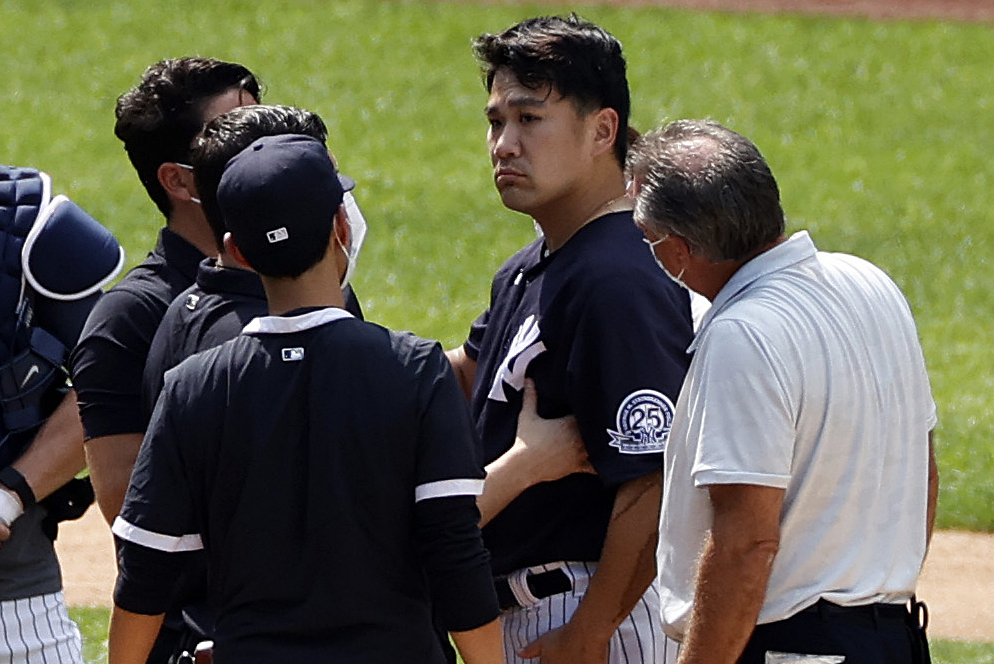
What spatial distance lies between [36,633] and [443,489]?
1347 mm

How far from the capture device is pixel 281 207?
2857 millimetres

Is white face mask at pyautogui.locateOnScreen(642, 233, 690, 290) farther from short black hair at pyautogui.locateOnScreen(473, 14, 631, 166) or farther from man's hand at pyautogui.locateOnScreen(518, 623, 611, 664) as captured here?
man's hand at pyautogui.locateOnScreen(518, 623, 611, 664)

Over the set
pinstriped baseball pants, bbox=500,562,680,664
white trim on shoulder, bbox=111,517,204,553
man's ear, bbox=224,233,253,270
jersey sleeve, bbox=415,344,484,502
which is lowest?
pinstriped baseball pants, bbox=500,562,680,664

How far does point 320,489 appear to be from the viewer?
2.82 meters

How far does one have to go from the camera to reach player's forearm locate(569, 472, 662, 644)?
11.2 ft

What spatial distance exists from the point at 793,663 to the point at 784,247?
31.8 inches

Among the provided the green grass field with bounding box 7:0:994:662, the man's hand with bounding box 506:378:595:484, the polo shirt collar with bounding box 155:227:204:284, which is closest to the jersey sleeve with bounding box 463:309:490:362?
the man's hand with bounding box 506:378:595:484

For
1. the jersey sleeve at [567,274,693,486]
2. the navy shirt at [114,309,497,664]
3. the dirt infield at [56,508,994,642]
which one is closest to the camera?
the navy shirt at [114,309,497,664]

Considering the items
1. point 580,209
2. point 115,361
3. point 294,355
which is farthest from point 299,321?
point 580,209

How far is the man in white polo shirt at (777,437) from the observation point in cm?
297

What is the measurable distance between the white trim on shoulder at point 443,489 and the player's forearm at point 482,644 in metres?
0.26

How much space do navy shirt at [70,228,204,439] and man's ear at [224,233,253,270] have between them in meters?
0.49

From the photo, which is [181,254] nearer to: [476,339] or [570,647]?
[476,339]

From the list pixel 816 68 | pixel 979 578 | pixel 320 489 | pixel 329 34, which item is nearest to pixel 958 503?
pixel 979 578
